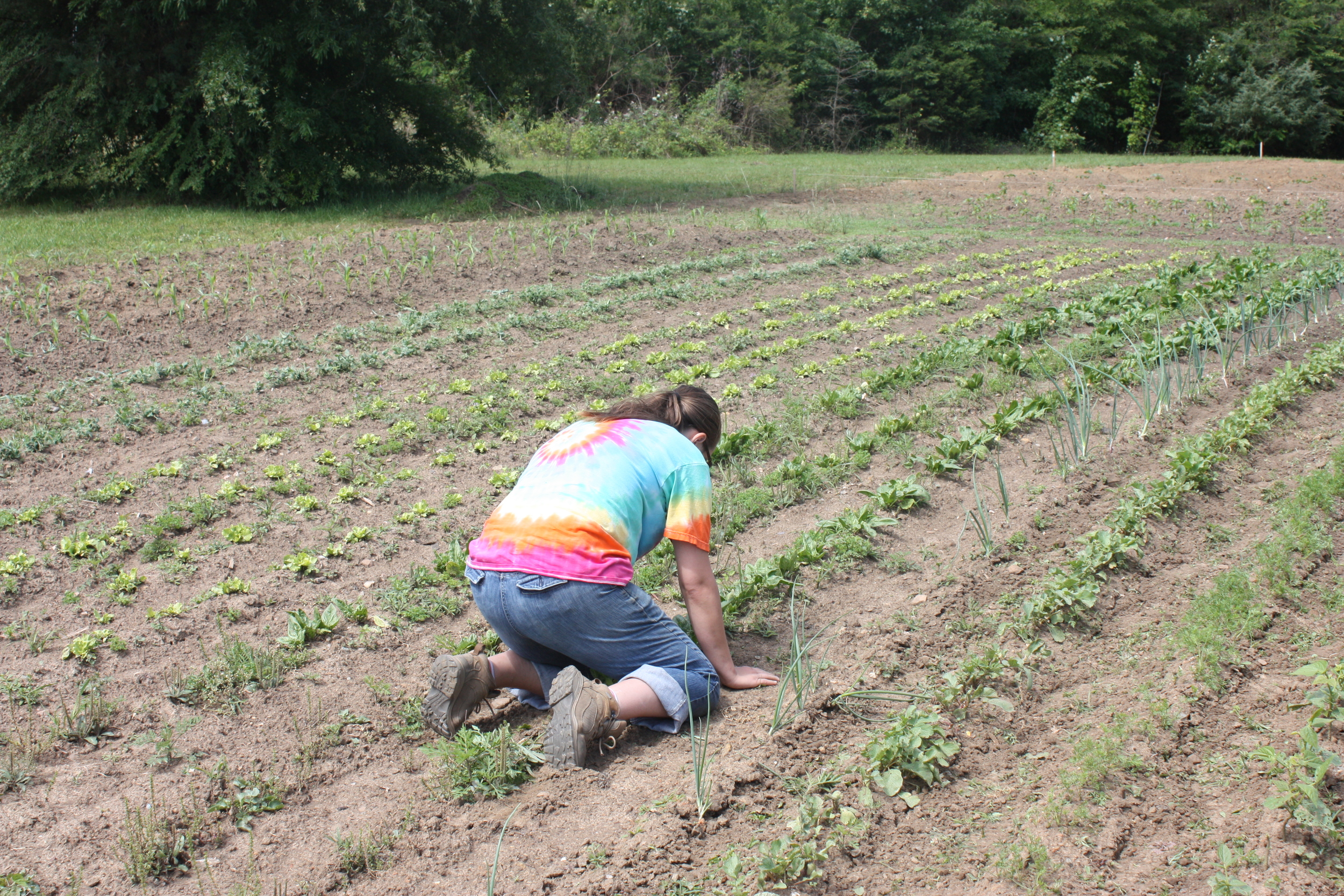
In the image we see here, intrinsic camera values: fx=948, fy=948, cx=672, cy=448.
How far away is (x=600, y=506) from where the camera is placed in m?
3.26

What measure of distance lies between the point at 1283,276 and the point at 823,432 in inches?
269

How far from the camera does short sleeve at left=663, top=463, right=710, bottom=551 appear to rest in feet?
10.9

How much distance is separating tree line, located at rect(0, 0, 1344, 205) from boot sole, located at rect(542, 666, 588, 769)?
1375 centimetres

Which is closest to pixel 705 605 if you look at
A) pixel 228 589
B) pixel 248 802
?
pixel 248 802

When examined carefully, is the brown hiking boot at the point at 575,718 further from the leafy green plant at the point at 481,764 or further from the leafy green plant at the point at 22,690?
the leafy green plant at the point at 22,690

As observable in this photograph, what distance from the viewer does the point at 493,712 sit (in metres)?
3.65

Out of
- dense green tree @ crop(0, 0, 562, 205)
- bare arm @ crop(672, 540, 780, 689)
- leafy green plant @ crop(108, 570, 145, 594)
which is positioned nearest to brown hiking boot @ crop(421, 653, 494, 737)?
bare arm @ crop(672, 540, 780, 689)

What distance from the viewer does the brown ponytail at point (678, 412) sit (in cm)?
362

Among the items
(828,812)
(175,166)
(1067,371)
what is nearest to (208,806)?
(828,812)

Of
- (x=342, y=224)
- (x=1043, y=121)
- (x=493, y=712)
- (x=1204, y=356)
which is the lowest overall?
(x=493, y=712)

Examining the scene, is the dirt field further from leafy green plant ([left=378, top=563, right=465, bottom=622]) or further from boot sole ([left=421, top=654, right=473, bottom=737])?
boot sole ([left=421, top=654, right=473, bottom=737])

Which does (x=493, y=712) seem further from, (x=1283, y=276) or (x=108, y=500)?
(x=1283, y=276)

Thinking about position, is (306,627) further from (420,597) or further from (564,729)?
(564,729)

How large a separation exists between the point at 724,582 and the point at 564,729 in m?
1.48
